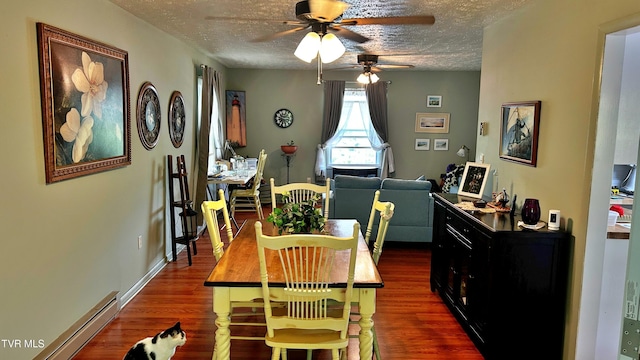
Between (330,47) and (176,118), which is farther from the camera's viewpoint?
(176,118)

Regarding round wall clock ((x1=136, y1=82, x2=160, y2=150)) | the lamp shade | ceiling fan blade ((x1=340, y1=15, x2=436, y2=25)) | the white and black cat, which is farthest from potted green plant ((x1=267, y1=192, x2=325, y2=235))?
round wall clock ((x1=136, y1=82, x2=160, y2=150))

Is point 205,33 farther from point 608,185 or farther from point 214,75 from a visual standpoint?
point 608,185

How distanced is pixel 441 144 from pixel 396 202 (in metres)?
3.38

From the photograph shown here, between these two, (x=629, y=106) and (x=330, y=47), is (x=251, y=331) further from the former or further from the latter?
(x=629, y=106)

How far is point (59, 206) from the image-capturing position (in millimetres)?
2703

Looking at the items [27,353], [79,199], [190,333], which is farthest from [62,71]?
[190,333]

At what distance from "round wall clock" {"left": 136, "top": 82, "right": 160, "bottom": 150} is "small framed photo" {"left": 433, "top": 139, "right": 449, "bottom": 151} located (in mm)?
5305

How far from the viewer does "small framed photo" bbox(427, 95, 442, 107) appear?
26.0 ft

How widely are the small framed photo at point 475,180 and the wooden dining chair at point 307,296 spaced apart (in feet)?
6.43

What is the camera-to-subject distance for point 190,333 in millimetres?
3092

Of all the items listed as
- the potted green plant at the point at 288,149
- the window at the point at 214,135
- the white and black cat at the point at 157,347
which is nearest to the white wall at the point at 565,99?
the white and black cat at the point at 157,347

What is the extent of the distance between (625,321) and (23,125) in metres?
2.96

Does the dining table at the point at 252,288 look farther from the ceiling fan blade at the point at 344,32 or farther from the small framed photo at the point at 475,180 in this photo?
the small framed photo at the point at 475,180

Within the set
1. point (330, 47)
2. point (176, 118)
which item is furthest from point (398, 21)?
point (176, 118)
